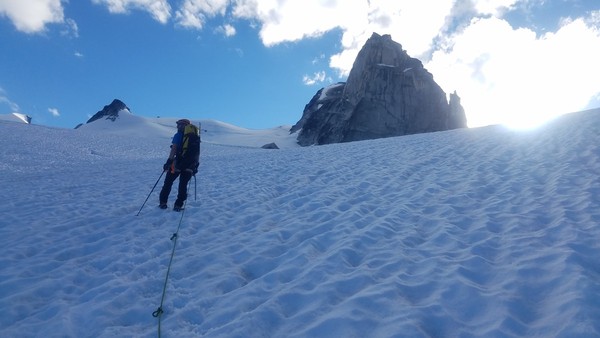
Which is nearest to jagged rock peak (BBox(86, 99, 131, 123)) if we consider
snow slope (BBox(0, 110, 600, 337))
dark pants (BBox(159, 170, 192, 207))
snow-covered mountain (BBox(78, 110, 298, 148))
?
snow-covered mountain (BBox(78, 110, 298, 148))

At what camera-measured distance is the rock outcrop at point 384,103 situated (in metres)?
73.5

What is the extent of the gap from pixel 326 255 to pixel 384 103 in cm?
7079

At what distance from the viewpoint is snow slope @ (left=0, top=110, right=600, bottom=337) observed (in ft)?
16.2

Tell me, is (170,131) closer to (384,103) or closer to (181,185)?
(384,103)

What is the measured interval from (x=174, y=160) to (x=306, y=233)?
4491 millimetres

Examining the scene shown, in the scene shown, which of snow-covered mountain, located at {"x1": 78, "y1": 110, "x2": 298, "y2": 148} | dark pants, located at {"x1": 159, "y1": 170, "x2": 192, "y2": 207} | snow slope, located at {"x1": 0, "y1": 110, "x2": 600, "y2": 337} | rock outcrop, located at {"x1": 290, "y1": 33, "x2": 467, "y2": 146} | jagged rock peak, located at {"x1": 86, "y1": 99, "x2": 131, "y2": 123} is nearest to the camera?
snow slope, located at {"x1": 0, "y1": 110, "x2": 600, "y2": 337}

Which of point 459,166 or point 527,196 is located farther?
point 459,166

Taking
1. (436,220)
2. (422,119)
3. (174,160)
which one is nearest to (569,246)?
(436,220)

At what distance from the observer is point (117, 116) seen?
106 meters

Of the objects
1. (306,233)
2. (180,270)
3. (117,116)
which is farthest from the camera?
(117,116)

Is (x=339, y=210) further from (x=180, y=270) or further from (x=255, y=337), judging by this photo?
(x=255, y=337)

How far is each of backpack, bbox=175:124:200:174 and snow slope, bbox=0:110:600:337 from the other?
1213 mm

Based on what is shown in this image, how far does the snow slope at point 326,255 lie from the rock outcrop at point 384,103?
59.6 m

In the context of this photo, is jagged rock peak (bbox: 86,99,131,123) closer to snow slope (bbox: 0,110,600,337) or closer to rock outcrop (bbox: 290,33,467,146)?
rock outcrop (bbox: 290,33,467,146)
